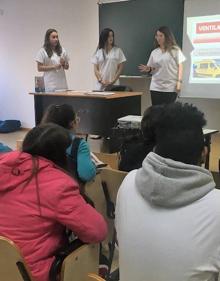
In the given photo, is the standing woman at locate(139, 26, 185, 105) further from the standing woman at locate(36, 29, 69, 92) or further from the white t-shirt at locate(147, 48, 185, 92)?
the standing woman at locate(36, 29, 69, 92)

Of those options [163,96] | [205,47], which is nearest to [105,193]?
[163,96]

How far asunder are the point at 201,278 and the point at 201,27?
497 centimetres

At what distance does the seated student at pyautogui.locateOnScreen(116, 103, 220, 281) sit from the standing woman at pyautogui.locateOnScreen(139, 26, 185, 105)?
165 inches

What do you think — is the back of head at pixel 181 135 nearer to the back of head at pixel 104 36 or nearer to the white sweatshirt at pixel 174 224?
the white sweatshirt at pixel 174 224

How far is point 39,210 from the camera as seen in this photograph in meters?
1.43

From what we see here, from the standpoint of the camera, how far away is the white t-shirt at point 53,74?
5367mm

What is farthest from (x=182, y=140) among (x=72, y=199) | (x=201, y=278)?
(x=72, y=199)

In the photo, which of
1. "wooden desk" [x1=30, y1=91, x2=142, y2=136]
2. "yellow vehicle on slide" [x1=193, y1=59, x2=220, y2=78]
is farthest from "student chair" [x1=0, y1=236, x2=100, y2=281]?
"yellow vehicle on slide" [x1=193, y1=59, x2=220, y2=78]

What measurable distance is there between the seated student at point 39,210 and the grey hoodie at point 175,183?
1.54 feet

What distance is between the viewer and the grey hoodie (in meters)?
0.98

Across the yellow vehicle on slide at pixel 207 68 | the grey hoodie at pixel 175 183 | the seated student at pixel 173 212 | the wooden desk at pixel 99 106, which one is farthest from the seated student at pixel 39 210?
the yellow vehicle on slide at pixel 207 68

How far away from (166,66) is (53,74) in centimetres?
161

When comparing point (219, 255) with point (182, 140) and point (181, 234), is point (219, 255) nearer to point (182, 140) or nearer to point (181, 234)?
point (181, 234)

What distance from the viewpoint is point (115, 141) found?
384 centimetres
